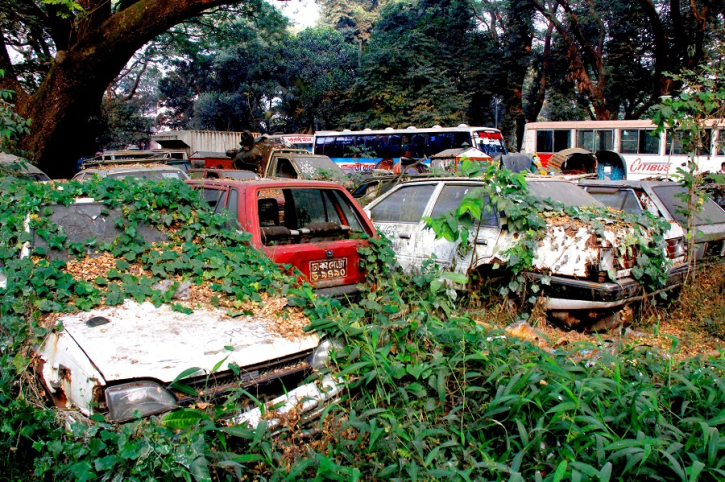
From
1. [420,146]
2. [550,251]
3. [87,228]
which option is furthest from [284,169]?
[420,146]

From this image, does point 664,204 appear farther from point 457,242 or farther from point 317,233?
point 317,233

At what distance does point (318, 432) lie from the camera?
9.36ft

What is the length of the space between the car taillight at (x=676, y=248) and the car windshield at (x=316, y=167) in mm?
7803

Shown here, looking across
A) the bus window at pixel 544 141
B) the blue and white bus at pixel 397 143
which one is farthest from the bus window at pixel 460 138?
the bus window at pixel 544 141

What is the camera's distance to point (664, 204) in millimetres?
6930

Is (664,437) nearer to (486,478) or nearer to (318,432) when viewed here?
(486,478)

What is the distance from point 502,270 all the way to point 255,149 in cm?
1147

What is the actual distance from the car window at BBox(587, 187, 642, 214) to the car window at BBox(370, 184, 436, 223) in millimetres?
2561

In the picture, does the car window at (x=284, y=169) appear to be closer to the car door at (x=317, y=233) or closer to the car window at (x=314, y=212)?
the car door at (x=317, y=233)

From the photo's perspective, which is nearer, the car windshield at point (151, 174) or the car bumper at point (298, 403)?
the car bumper at point (298, 403)

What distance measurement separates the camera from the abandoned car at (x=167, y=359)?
260 centimetres

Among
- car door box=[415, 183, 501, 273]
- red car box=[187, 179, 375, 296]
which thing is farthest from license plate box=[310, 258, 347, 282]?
car door box=[415, 183, 501, 273]

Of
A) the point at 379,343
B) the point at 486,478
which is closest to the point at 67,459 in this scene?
the point at 379,343

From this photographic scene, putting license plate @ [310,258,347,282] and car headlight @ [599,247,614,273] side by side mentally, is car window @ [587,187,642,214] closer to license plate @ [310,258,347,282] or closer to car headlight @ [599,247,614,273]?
car headlight @ [599,247,614,273]
